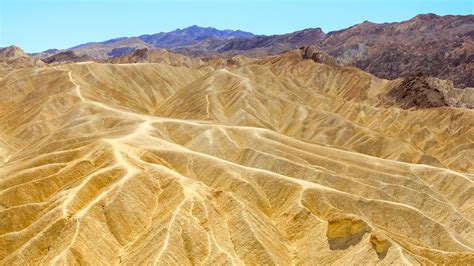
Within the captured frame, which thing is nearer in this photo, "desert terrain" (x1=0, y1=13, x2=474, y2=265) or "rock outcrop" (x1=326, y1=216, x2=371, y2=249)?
"desert terrain" (x1=0, y1=13, x2=474, y2=265)

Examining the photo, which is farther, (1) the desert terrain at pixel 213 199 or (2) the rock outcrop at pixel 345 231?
(2) the rock outcrop at pixel 345 231

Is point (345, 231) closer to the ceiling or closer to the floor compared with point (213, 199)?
closer to the floor

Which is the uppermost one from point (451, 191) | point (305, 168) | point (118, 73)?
point (118, 73)

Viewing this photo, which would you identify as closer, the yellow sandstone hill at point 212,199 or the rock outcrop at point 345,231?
the yellow sandstone hill at point 212,199

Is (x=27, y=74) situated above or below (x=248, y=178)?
above

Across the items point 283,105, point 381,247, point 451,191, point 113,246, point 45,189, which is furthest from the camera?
point 283,105

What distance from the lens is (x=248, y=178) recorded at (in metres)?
74.9

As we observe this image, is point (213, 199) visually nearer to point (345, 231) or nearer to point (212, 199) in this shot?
Answer: point (212, 199)

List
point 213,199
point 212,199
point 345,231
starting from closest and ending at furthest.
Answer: point 345,231 < point 212,199 < point 213,199

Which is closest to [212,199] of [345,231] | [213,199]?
[213,199]

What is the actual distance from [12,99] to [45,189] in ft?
337

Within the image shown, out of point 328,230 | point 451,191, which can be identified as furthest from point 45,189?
point 451,191

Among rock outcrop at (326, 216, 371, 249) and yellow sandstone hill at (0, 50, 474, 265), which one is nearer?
yellow sandstone hill at (0, 50, 474, 265)

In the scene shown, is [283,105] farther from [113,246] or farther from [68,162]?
[113,246]
